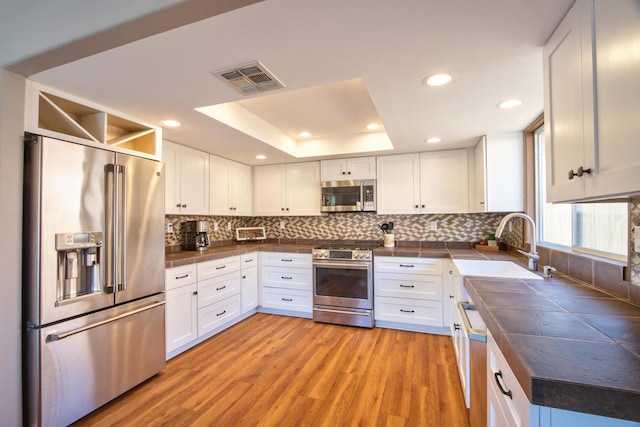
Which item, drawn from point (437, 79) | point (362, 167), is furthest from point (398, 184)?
point (437, 79)

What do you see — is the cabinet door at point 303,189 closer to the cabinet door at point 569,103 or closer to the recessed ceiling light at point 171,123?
the recessed ceiling light at point 171,123

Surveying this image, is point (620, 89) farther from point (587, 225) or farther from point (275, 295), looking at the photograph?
point (275, 295)

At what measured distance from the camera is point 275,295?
11.9ft

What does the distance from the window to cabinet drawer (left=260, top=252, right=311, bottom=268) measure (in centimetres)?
239

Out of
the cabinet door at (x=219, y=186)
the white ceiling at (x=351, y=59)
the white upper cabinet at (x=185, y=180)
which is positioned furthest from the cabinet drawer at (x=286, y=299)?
the white ceiling at (x=351, y=59)

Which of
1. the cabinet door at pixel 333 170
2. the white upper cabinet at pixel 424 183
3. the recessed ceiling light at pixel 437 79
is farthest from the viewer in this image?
the cabinet door at pixel 333 170

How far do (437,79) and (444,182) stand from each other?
1.96m

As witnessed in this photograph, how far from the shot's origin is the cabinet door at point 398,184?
137 inches

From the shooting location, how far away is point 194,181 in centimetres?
→ 313

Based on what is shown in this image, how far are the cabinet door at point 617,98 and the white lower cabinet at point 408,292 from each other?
7.27 ft

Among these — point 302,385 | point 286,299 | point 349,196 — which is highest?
point 349,196

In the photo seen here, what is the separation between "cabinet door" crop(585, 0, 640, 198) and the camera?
2.47 ft

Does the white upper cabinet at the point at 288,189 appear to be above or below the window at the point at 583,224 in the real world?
above

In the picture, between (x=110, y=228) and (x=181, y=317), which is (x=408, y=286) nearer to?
(x=181, y=317)
